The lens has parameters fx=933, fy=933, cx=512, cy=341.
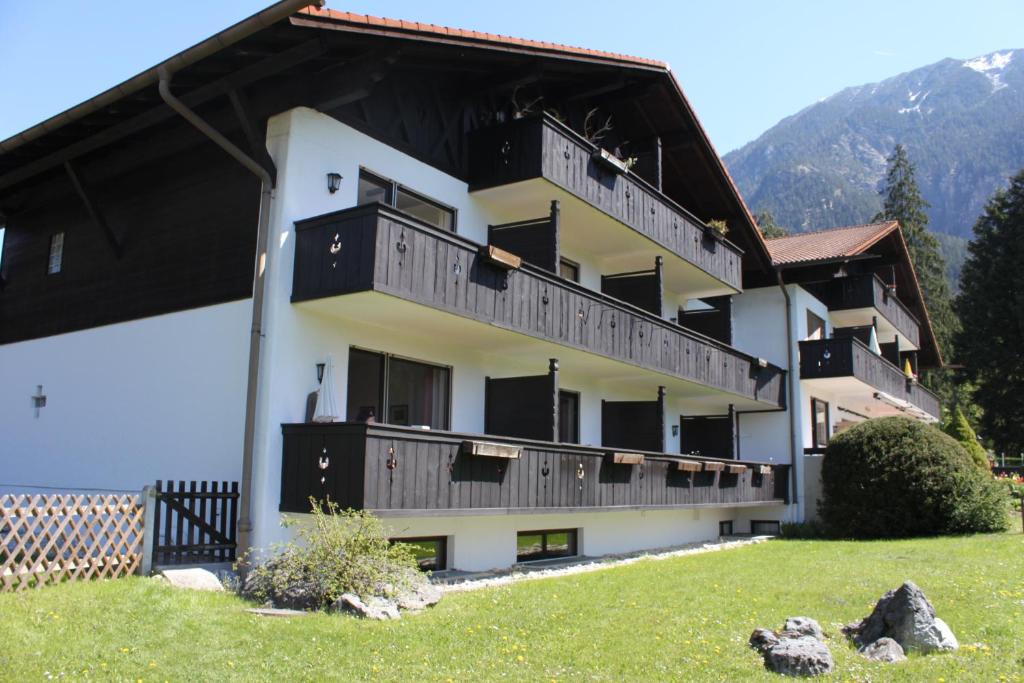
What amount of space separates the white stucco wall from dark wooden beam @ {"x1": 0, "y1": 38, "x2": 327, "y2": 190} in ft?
9.12

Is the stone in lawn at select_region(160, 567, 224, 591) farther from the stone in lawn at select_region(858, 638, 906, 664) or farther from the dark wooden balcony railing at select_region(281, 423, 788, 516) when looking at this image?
the stone in lawn at select_region(858, 638, 906, 664)

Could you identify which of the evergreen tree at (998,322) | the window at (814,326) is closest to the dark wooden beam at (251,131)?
the window at (814,326)

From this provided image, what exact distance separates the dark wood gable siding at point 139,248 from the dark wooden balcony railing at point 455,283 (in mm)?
1418

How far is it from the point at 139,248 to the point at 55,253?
292 centimetres

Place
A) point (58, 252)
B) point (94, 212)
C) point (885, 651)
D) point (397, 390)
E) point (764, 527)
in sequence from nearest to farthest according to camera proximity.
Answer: point (885, 651)
point (397, 390)
point (94, 212)
point (58, 252)
point (764, 527)

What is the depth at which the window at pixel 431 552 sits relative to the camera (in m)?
14.1

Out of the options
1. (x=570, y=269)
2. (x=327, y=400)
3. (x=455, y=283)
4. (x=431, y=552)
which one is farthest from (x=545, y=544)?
(x=327, y=400)

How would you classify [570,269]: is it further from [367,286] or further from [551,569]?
[367,286]

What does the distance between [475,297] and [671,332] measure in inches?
290

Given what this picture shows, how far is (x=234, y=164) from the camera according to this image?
13.6m

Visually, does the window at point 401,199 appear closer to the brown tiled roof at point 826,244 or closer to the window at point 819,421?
the brown tiled roof at point 826,244

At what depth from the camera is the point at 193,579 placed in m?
10.6

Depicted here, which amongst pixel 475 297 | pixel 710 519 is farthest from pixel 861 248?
pixel 475 297

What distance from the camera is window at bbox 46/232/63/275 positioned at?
54.5 feet
